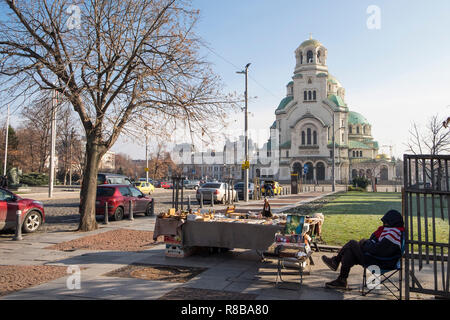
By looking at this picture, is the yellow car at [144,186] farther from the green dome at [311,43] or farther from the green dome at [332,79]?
the green dome at [332,79]

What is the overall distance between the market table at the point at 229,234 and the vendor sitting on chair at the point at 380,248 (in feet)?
5.50

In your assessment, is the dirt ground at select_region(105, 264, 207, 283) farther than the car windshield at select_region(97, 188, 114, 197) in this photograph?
No

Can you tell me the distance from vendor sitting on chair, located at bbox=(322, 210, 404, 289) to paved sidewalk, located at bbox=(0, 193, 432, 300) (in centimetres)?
47

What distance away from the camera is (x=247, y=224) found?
7801 millimetres

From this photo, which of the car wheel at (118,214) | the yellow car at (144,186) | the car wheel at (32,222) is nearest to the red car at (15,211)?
the car wheel at (32,222)

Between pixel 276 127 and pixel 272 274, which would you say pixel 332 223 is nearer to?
pixel 272 274

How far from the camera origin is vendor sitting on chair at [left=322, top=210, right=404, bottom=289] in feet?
19.3

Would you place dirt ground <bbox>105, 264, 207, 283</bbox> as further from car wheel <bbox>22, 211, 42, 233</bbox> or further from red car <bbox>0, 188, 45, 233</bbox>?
car wheel <bbox>22, 211, 42, 233</bbox>

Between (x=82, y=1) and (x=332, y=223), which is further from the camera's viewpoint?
(x=332, y=223)

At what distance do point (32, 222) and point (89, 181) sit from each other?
95.4 inches

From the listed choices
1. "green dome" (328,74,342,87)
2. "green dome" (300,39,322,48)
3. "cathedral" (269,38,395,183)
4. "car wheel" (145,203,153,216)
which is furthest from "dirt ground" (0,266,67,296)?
"green dome" (328,74,342,87)

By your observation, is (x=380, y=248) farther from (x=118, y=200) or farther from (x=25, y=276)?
(x=118, y=200)
